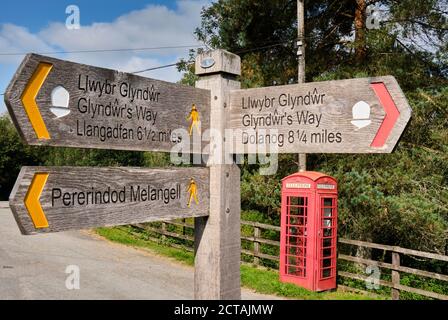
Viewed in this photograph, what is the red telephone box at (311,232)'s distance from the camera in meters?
8.63

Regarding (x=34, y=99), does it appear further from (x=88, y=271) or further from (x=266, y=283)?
(x=88, y=271)

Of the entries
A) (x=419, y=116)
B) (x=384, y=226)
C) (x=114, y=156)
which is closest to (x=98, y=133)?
(x=419, y=116)

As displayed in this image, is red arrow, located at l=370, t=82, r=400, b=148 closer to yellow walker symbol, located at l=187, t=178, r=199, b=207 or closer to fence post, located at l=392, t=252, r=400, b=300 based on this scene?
yellow walker symbol, located at l=187, t=178, r=199, b=207

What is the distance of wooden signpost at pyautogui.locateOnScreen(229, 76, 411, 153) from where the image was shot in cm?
201

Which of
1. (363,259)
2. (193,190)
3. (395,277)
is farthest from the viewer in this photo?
(363,259)

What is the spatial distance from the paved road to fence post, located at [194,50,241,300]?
571 centimetres

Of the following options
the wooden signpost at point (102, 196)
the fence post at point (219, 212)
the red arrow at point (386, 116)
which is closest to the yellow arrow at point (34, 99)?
the wooden signpost at point (102, 196)

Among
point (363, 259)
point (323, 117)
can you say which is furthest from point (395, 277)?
point (323, 117)

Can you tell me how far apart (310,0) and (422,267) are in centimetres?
758

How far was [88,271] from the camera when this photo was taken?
9711mm

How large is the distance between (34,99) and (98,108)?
0.96 feet

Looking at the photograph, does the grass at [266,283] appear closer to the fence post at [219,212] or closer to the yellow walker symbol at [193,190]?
the fence post at [219,212]

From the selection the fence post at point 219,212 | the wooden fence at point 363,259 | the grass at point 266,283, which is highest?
the fence post at point 219,212

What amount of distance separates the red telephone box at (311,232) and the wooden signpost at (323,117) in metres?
6.32
